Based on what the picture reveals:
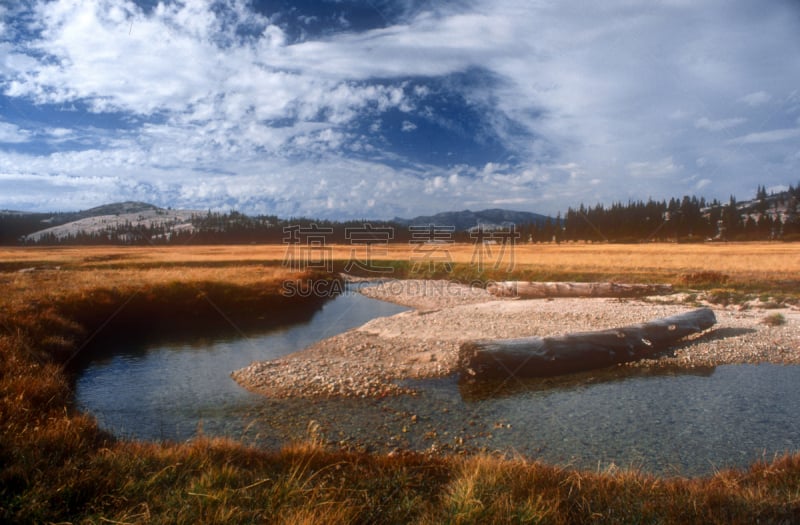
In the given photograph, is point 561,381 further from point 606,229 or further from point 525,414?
point 606,229

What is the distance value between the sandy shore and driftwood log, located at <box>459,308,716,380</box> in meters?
0.68

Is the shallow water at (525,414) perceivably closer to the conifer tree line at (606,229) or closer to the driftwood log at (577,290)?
the driftwood log at (577,290)

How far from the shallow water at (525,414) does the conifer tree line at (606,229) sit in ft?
260

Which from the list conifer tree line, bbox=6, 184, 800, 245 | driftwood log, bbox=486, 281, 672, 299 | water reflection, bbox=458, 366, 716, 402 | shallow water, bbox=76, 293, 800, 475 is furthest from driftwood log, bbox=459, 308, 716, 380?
conifer tree line, bbox=6, 184, 800, 245

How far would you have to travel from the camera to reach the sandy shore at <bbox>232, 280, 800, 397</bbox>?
1243 centimetres

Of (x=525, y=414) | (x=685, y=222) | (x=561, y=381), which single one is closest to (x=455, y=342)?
(x=561, y=381)

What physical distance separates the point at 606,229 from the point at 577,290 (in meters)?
83.1

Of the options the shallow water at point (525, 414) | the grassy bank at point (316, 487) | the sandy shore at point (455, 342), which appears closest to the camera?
the grassy bank at point (316, 487)

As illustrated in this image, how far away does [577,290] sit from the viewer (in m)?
28.7

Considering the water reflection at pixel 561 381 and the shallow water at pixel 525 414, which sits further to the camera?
the water reflection at pixel 561 381

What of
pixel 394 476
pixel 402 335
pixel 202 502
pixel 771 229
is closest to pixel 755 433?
pixel 394 476

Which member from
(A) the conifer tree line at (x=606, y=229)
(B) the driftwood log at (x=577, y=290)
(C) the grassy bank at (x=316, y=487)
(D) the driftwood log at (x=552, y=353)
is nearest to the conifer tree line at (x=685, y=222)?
(A) the conifer tree line at (x=606, y=229)

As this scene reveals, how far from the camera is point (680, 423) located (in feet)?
31.0

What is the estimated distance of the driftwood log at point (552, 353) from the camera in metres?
12.7
